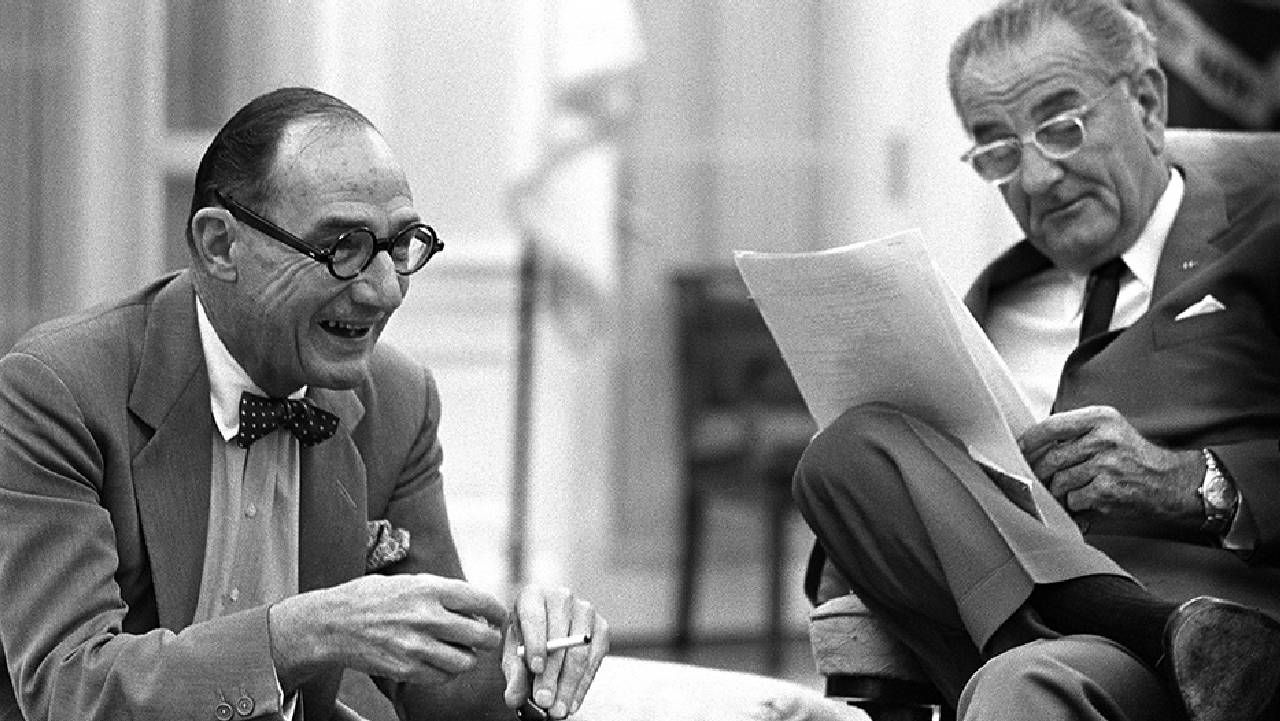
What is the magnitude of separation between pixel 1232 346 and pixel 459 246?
3892 millimetres

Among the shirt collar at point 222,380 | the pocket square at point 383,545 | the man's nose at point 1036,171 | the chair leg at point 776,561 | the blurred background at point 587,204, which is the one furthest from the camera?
the chair leg at point 776,561

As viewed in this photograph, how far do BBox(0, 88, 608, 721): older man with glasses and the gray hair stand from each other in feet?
3.28

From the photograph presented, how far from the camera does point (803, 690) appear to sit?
9.22 ft

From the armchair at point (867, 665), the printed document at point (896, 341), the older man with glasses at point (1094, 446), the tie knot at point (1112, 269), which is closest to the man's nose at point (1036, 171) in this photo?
the older man with glasses at point (1094, 446)

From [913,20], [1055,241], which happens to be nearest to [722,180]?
[913,20]

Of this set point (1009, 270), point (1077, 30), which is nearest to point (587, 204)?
point (1009, 270)

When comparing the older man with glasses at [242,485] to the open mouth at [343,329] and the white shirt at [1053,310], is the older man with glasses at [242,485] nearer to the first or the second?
the open mouth at [343,329]

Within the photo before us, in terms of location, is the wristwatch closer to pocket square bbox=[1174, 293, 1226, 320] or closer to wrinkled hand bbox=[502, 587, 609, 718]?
pocket square bbox=[1174, 293, 1226, 320]

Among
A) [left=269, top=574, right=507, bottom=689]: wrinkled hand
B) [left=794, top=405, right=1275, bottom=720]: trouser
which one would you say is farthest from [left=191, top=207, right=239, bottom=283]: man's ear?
[left=794, top=405, right=1275, bottom=720]: trouser

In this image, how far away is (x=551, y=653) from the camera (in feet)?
7.90

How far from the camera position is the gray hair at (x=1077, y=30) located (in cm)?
312

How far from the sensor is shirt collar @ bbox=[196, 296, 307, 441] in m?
2.51

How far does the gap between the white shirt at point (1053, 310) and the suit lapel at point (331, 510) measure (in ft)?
3.14

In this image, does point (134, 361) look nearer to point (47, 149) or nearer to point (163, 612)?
point (163, 612)
